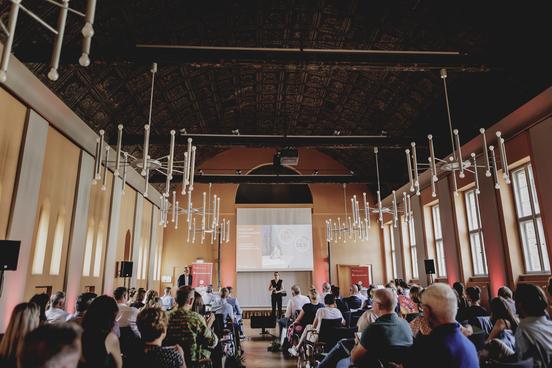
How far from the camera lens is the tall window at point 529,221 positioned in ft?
24.4

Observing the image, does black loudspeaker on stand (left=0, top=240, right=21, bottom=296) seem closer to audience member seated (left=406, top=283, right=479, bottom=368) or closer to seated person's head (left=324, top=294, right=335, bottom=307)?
seated person's head (left=324, top=294, right=335, bottom=307)

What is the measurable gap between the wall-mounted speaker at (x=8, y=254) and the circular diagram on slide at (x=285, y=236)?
11894 millimetres

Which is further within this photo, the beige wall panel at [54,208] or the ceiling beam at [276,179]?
the ceiling beam at [276,179]

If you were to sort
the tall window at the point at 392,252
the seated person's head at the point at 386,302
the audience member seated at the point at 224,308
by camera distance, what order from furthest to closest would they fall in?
the tall window at the point at 392,252 → the audience member seated at the point at 224,308 → the seated person's head at the point at 386,302

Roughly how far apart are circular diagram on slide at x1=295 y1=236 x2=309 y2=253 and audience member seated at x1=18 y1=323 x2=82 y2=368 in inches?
590

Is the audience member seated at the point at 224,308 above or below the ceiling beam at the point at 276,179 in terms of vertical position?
below

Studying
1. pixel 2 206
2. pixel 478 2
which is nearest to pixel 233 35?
pixel 478 2

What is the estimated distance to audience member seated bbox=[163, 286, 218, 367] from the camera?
3438mm

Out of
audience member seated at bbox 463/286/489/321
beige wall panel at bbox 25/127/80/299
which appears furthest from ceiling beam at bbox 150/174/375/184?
audience member seated at bbox 463/286/489/321

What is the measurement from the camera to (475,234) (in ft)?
31.5

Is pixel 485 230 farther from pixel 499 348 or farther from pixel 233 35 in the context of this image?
pixel 233 35

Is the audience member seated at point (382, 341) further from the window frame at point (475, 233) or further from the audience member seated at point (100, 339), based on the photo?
the window frame at point (475, 233)

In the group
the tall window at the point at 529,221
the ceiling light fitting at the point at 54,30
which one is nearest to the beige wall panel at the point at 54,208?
the ceiling light fitting at the point at 54,30

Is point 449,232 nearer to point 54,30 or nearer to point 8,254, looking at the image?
point 8,254
